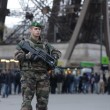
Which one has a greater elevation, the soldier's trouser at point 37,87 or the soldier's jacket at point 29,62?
the soldier's jacket at point 29,62

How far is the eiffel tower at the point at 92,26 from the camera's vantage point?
52750 mm

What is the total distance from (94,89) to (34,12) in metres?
20.3

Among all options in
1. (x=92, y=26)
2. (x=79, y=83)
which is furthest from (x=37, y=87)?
(x=92, y=26)

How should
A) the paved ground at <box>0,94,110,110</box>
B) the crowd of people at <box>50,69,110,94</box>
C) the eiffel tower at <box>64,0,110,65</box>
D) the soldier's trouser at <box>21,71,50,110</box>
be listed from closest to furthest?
the soldier's trouser at <box>21,71,50,110</box> < the paved ground at <box>0,94,110,110</box> < the crowd of people at <box>50,69,110,94</box> < the eiffel tower at <box>64,0,110,65</box>

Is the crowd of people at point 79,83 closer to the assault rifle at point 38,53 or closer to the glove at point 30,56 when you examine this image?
the assault rifle at point 38,53

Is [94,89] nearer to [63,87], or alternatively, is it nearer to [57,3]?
[63,87]

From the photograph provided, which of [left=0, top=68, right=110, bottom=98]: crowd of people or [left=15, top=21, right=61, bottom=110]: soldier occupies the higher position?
[left=15, top=21, right=61, bottom=110]: soldier

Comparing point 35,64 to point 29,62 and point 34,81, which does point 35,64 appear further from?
point 34,81

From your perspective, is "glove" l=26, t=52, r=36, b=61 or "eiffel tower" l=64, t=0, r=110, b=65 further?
"eiffel tower" l=64, t=0, r=110, b=65

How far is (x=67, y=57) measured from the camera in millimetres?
52688

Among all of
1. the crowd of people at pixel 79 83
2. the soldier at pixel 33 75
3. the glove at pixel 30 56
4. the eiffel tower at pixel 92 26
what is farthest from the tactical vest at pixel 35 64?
the eiffel tower at pixel 92 26

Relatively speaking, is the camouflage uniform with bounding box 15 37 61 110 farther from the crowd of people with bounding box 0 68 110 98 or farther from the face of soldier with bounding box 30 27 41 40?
the crowd of people with bounding box 0 68 110 98

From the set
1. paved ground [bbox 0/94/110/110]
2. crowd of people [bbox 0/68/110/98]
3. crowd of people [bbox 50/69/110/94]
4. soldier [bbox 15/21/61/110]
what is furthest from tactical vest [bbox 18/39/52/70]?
crowd of people [bbox 50/69/110/94]

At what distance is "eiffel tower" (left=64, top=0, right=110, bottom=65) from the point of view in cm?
5275
